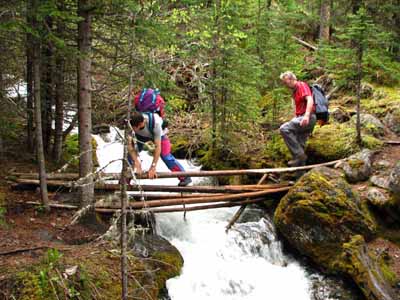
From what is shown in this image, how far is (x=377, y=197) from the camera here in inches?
340

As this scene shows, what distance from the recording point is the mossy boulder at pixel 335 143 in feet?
34.5

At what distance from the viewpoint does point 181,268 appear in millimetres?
7484

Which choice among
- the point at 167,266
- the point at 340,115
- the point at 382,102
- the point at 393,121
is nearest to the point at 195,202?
the point at 167,266

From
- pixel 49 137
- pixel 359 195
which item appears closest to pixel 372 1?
pixel 359 195

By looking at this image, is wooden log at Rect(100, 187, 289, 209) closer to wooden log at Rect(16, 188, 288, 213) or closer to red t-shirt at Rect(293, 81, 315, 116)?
wooden log at Rect(16, 188, 288, 213)

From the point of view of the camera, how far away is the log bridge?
26.1 feet

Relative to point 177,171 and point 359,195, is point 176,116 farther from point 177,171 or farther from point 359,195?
point 359,195

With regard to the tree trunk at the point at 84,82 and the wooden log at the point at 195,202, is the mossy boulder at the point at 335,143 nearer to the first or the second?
the wooden log at the point at 195,202

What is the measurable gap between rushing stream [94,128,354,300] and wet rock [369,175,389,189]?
8.36ft

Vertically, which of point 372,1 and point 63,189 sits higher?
point 372,1

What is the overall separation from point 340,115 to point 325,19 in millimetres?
8212

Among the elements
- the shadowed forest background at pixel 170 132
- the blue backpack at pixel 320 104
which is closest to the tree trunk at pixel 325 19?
the shadowed forest background at pixel 170 132

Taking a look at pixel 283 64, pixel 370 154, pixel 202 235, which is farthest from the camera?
pixel 283 64

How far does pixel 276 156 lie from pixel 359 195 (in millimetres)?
3426
